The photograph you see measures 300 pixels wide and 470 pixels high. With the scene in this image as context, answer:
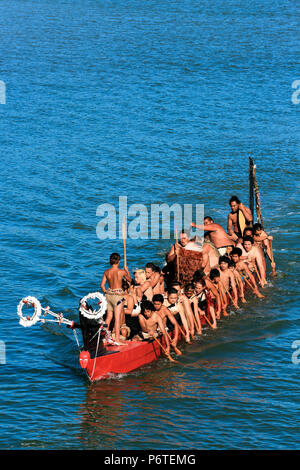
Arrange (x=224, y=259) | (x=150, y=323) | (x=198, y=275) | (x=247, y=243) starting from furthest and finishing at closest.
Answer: (x=247, y=243), (x=224, y=259), (x=198, y=275), (x=150, y=323)

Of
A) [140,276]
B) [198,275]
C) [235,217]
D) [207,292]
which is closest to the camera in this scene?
[140,276]

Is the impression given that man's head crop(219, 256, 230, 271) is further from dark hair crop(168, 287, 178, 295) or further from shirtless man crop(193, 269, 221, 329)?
dark hair crop(168, 287, 178, 295)

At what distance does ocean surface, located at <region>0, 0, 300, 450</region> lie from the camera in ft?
60.6

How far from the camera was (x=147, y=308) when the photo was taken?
19.2 m

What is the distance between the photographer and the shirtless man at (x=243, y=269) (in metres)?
23.4

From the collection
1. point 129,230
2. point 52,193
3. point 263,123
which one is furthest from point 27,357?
point 263,123

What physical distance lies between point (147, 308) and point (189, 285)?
251 cm

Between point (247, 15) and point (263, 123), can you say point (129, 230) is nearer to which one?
point (263, 123)

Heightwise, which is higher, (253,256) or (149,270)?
(253,256)

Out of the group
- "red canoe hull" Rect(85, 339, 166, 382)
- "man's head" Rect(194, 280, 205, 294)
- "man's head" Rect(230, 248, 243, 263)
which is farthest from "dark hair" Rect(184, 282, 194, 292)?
"man's head" Rect(230, 248, 243, 263)

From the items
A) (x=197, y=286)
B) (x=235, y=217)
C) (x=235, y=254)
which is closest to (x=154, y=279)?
(x=197, y=286)

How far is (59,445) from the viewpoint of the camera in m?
17.4

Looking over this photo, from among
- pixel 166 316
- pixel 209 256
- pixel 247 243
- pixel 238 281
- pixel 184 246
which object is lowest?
pixel 166 316

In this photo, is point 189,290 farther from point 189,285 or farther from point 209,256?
point 209,256
